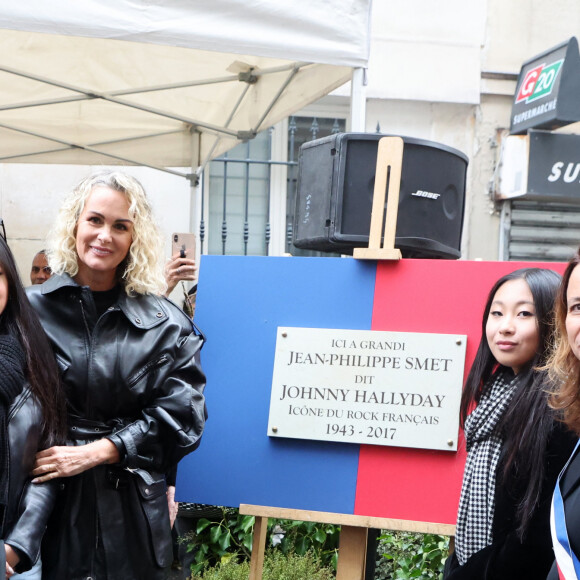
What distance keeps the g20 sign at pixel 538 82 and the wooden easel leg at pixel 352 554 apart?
525cm

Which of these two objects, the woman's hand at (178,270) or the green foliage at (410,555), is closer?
the woman's hand at (178,270)

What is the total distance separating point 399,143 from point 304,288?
2.11 feet

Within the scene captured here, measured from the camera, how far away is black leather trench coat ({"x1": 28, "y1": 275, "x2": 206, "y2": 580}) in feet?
7.97

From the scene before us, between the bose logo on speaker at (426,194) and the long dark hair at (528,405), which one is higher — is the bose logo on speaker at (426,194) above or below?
above

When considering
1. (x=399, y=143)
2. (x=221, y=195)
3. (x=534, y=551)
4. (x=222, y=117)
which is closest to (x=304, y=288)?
(x=399, y=143)

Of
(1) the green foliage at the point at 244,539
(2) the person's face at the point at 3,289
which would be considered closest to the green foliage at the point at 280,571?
(1) the green foliage at the point at 244,539

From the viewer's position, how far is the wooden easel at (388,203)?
10.6 feet

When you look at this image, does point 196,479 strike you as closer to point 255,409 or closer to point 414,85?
point 255,409

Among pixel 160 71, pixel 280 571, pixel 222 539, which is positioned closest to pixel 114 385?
pixel 280 571

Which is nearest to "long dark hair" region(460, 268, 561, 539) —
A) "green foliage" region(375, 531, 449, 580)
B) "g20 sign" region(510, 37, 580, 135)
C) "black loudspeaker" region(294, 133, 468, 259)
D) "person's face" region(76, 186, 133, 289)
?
"black loudspeaker" region(294, 133, 468, 259)

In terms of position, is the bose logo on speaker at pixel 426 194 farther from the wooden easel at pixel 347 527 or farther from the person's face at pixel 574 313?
the person's face at pixel 574 313

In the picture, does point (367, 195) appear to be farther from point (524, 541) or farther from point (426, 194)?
point (524, 541)

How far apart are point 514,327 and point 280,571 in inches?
71.7

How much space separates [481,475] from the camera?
2432 millimetres
